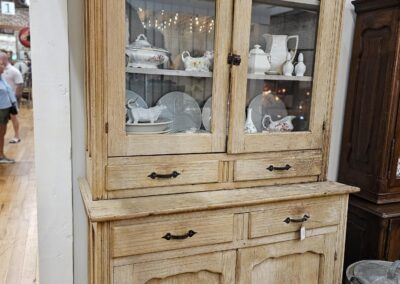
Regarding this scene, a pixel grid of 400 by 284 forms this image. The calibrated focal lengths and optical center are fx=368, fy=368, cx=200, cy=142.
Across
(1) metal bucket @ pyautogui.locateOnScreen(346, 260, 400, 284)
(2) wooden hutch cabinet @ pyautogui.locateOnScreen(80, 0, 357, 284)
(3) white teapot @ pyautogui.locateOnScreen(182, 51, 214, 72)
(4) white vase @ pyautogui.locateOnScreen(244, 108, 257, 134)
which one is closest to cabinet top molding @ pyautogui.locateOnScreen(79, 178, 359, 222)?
(2) wooden hutch cabinet @ pyautogui.locateOnScreen(80, 0, 357, 284)

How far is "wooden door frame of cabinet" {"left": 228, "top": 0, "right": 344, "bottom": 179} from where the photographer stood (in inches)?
53.4

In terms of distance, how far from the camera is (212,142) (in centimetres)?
139

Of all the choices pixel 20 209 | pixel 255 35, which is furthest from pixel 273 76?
pixel 20 209

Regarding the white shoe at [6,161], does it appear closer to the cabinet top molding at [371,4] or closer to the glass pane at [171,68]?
the glass pane at [171,68]

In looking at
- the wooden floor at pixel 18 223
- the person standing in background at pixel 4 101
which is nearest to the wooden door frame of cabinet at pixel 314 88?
the wooden floor at pixel 18 223

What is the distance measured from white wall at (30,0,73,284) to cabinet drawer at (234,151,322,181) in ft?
2.38

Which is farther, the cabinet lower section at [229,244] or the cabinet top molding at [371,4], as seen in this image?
the cabinet top molding at [371,4]

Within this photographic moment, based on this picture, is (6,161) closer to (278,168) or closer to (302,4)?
(278,168)

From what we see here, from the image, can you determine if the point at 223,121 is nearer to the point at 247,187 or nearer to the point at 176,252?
the point at 247,187

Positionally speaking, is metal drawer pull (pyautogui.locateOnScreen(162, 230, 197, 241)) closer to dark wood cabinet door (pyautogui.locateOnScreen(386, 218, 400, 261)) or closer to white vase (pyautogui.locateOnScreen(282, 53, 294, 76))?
white vase (pyautogui.locateOnScreen(282, 53, 294, 76))

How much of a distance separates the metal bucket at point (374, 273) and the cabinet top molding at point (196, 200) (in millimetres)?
347

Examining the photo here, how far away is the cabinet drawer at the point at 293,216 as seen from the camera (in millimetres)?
1383

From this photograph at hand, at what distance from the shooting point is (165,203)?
126 cm

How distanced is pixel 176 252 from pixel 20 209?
2.40 meters
